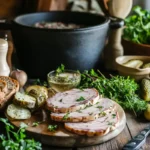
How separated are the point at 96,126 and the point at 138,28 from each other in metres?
0.78

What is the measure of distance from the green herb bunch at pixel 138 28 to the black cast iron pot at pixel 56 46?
0.12m

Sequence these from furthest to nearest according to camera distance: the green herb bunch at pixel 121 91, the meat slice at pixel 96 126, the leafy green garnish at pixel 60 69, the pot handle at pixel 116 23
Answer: the pot handle at pixel 116 23
the leafy green garnish at pixel 60 69
the green herb bunch at pixel 121 91
the meat slice at pixel 96 126

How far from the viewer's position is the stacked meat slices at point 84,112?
1.29 metres

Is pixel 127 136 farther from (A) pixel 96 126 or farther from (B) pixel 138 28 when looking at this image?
(B) pixel 138 28

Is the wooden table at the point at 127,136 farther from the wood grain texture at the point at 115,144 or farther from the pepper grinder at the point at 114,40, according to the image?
the pepper grinder at the point at 114,40

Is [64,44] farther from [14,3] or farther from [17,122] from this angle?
[14,3]

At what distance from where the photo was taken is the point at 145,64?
1.80 m

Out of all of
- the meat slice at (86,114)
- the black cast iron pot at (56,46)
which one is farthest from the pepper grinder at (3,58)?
the meat slice at (86,114)

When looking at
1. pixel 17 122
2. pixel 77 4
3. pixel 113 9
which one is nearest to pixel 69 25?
pixel 113 9

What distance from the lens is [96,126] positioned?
50.8 inches

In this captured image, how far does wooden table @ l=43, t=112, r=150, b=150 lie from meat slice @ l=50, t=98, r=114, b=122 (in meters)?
0.08

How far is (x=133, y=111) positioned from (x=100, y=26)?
376 mm

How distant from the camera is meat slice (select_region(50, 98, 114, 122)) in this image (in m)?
1.30

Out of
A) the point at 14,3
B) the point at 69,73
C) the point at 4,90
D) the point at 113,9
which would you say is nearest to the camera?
the point at 4,90
